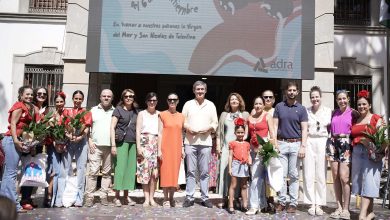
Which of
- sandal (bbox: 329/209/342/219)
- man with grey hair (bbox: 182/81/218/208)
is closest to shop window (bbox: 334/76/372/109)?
sandal (bbox: 329/209/342/219)

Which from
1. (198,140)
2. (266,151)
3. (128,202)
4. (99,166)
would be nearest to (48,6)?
(99,166)

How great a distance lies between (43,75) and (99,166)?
5.90 meters

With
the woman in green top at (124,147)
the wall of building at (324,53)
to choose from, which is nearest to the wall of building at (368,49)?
the wall of building at (324,53)

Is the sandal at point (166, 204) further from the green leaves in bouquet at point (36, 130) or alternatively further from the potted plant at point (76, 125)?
the green leaves in bouquet at point (36, 130)

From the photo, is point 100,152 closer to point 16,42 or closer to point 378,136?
point 378,136

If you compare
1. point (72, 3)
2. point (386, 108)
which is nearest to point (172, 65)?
point (72, 3)

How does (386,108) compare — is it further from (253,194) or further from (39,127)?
(39,127)

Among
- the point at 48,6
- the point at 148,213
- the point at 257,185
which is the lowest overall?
the point at 148,213

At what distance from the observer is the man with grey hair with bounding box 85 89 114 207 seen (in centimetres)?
658

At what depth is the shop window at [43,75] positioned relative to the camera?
444 inches

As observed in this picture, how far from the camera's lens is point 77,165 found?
6.57 metres

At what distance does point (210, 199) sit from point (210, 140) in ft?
4.29

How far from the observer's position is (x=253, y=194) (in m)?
6.34

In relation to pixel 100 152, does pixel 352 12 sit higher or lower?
higher
